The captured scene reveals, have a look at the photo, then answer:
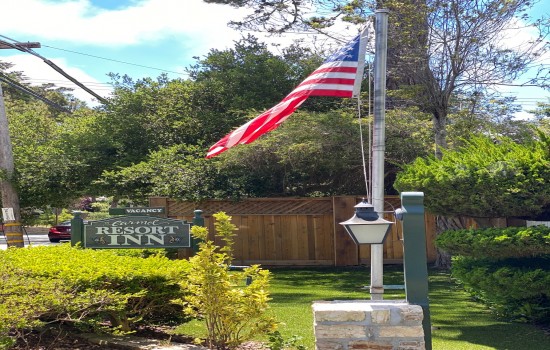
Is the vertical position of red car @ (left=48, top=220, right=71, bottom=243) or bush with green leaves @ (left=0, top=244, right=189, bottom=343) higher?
bush with green leaves @ (left=0, top=244, right=189, bottom=343)

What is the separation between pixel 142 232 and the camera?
27.2 feet

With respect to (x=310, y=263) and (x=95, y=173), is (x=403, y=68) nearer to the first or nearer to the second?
(x=310, y=263)

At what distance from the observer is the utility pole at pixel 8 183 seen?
57.6 ft

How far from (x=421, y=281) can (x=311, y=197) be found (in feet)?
35.2

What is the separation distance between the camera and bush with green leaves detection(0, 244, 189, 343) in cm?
532

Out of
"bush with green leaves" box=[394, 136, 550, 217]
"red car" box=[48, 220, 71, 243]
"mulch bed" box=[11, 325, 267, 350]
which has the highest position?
"bush with green leaves" box=[394, 136, 550, 217]

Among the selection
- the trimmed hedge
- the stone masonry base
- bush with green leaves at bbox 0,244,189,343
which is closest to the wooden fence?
the trimmed hedge

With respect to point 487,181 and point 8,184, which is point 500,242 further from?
point 8,184

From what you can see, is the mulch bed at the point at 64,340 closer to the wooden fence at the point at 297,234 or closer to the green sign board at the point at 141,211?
the green sign board at the point at 141,211

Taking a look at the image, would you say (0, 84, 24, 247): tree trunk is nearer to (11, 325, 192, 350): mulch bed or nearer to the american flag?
(11, 325, 192, 350): mulch bed

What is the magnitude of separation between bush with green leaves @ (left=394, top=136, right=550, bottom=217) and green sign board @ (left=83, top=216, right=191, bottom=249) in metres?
3.12

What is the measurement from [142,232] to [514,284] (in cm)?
478

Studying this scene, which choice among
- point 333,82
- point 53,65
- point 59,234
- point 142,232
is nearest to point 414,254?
point 333,82

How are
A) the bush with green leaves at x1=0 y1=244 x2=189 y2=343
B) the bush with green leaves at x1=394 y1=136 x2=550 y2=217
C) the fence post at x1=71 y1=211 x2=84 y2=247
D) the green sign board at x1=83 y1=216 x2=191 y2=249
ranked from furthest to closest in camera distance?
the fence post at x1=71 y1=211 x2=84 y2=247 < the green sign board at x1=83 y1=216 x2=191 y2=249 < the bush with green leaves at x1=394 y1=136 x2=550 y2=217 < the bush with green leaves at x1=0 y1=244 x2=189 y2=343
